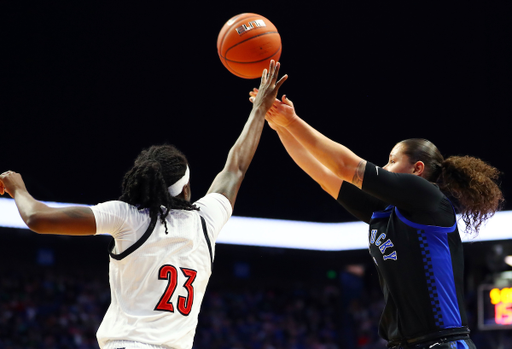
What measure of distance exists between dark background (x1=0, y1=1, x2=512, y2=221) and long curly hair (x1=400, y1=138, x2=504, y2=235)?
631 cm

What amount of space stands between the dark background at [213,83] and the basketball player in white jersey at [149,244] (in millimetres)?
7160

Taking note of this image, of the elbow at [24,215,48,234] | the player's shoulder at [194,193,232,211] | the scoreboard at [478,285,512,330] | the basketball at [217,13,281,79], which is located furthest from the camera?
the scoreboard at [478,285,512,330]

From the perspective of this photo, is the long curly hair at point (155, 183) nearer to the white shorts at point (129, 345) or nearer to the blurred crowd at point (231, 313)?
the white shorts at point (129, 345)

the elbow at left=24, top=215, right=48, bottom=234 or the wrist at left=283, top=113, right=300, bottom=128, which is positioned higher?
the wrist at left=283, top=113, right=300, bottom=128

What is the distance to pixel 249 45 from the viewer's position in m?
4.04

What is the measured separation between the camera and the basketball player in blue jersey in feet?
9.36

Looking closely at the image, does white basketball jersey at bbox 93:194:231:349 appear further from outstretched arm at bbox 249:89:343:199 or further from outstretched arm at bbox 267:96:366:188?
outstretched arm at bbox 249:89:343:199

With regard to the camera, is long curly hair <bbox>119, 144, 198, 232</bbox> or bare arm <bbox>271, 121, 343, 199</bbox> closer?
long curly hair <bbox>119, 144, 198, 232</bbox>

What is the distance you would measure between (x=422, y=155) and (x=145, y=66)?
26.7 feet

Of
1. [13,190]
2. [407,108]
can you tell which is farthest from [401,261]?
[407,108]

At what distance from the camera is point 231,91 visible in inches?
441

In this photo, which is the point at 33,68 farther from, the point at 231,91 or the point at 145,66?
the point at 231,91

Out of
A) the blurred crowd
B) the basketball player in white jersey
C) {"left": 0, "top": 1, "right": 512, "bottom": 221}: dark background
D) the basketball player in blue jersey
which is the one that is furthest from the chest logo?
the blurred crowd

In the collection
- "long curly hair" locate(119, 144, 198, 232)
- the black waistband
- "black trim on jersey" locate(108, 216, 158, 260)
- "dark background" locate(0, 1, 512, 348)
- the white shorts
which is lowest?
the white shorts
